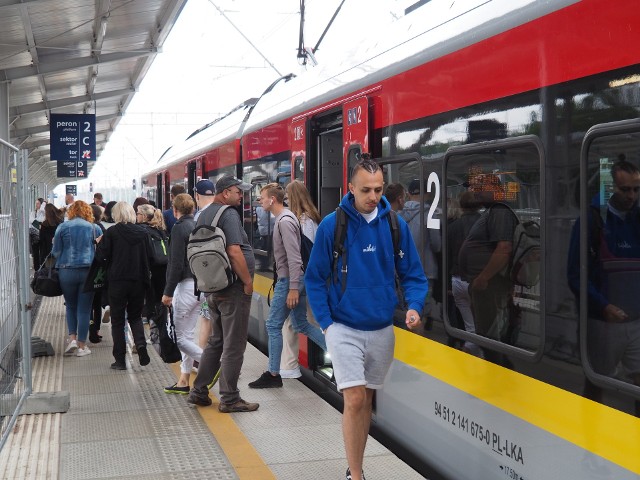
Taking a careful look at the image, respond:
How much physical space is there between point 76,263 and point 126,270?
1297mm

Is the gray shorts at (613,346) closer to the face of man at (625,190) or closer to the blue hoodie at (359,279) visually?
the face of man at (625,190)

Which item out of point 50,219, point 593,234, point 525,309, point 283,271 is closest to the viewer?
point 593,234

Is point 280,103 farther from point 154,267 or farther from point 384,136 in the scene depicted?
point 384,136

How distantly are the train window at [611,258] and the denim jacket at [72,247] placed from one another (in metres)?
6.49

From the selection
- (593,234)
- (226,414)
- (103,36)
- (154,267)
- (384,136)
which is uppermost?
(103,36)

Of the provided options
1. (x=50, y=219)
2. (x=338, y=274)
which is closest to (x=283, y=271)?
(x=338, y=274)

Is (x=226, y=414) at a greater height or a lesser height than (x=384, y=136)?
lesser

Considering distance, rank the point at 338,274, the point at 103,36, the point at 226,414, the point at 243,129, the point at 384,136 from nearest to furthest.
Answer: the point at 338,274
the point at 384,136
the point at 226,414
the point at 243,129
the point at 103,36

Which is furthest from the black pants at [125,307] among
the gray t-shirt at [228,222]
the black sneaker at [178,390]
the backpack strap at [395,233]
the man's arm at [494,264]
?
the man's arm at [494,264]

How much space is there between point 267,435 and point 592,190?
3.11m

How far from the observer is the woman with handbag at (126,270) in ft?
26.0

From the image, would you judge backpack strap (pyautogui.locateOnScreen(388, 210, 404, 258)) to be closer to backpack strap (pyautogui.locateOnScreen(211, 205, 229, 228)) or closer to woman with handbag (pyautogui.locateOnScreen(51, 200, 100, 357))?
backpack strap (pyautogui.locateOnScreen(211, 205, 229, 228))

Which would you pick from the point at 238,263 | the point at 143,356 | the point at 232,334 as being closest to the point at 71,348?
the point at 143,356

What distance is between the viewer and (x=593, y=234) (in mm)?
3289
